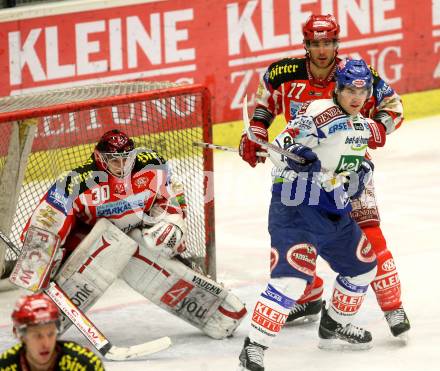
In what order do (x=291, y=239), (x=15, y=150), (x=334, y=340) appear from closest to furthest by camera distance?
(x=291, y=239) < (x=334, y=340) < (x=15, y=150)

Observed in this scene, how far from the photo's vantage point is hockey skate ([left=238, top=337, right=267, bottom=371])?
561cm

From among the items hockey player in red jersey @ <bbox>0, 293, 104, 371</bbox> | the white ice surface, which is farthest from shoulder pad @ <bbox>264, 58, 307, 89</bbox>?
hockey player in red jersey @ <bbox>0, 293, 104, 371</bbox>

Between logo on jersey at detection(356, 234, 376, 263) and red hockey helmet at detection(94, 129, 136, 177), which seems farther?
red hockey helmet at detection(94, 129, 136, 177)

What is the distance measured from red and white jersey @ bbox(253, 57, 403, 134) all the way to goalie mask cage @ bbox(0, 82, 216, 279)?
0.48 meters

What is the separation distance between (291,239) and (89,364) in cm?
154

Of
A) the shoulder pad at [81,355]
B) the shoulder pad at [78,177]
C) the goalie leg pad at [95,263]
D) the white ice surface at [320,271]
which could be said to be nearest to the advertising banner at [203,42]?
the white ice surface at [320,271]

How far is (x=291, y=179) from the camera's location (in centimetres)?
570

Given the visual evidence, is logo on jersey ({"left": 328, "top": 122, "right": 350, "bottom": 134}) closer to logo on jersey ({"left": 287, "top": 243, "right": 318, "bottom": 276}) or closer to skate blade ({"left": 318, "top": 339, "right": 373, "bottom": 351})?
logo on jersey ({"left": 287, "top": 243, "right": 318, "bottom": 276})

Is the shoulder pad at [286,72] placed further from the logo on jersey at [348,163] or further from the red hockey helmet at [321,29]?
the logo on jersey at [348,163]

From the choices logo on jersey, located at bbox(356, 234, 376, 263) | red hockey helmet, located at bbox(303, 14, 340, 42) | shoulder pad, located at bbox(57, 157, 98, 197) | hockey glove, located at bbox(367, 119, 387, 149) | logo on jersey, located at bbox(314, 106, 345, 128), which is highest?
red hockey helmet, located at bbox(303, 14, 340, 42)

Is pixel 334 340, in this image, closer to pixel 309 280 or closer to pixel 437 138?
pixel 309 280

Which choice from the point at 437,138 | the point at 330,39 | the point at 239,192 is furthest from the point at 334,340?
the point at 437,138

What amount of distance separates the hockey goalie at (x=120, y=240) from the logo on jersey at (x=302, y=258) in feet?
2.35

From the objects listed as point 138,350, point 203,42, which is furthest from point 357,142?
point 203,42
